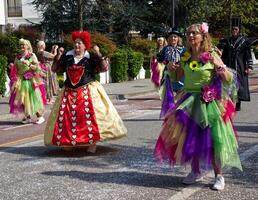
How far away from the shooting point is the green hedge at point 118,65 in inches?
958

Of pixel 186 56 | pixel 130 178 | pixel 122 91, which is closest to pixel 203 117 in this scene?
pixel 186 56

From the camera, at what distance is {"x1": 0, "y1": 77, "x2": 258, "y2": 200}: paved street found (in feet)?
18.9

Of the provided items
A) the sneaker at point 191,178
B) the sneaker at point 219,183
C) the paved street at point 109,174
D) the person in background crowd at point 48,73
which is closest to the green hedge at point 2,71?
the person in background crowd at point 48,73

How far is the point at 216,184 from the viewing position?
5.86m

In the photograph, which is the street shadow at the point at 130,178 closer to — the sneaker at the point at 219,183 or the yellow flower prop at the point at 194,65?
the sneaker at the point at 219,183

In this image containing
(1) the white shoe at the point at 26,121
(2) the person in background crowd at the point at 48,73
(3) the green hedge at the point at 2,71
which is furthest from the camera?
(3) the green hedge at the point at 2,71

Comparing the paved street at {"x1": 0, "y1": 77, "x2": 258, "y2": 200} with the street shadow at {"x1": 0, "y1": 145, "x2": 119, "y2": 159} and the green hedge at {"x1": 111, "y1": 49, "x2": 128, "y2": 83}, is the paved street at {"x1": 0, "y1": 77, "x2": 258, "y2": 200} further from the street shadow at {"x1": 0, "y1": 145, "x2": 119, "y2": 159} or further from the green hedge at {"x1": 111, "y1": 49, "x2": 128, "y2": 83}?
the green hedge at {"x1": 111, "y1": 49, "x2": 128, "y2": 83}

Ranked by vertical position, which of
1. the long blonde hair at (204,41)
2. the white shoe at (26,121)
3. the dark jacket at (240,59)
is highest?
the long blonde hair at (204,41)

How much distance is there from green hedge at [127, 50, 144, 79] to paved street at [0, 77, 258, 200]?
16.0 meters

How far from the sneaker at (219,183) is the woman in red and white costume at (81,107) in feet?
7.92

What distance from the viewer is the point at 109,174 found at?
669 cm

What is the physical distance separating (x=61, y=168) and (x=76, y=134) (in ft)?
2.74

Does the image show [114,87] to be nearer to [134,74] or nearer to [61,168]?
[134,74]

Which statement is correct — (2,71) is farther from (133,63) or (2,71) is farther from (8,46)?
(133,63)
